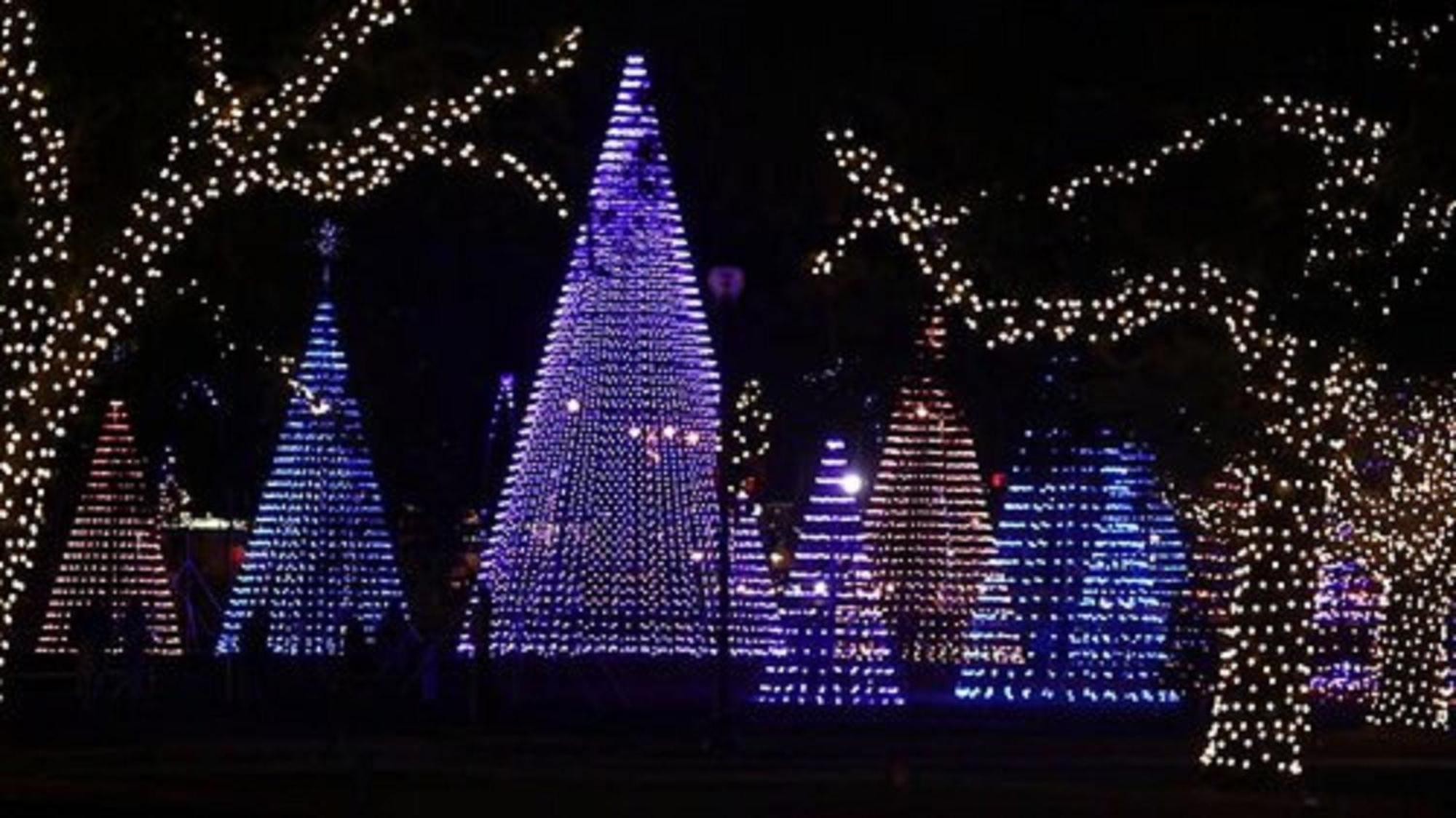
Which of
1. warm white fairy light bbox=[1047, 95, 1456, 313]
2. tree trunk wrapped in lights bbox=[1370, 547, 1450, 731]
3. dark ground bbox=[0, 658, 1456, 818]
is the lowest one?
dark ground bbox=[0, 658, 1456, 818]

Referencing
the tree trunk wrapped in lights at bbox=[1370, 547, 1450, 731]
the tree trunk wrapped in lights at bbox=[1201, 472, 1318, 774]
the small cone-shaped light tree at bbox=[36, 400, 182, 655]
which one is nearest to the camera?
the tree trunk wrapped in lights at bbox=[1201, 472, 1318, 774]

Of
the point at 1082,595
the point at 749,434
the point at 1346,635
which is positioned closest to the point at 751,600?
the point at 749,434

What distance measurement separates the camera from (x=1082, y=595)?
4359cm

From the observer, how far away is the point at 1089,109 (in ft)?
79.4

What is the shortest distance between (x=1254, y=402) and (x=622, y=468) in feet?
58.3

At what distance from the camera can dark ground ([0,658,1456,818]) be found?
23.2 meters

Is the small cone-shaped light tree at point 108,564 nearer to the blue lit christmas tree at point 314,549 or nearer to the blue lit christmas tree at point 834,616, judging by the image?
the blue lit christmas tree at point 314,549

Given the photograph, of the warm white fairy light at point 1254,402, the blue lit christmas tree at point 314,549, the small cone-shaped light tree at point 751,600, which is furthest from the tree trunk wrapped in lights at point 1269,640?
the blue lit christmas tree at point 314,549

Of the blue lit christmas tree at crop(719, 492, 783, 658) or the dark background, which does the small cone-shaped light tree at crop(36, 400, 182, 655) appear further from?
the dark background

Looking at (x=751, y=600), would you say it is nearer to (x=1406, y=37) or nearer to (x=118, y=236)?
(x=1406, y=37)

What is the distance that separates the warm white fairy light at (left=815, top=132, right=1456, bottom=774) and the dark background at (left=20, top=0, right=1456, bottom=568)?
20cm

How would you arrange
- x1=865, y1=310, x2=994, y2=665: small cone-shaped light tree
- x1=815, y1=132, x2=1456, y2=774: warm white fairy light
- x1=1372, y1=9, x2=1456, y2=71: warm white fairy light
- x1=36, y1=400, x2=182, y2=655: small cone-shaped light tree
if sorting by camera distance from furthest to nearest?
1. x1=36, y1=400, x2=182, y2=655: small cone-shaped light tree
2. x1=865, y1=310, x2=994, y2=665: small cone-shaped light tree
3. x1=815, y1=132, x2=1456, y2=774: warm white fairy light
4. x1=1372, y1=9, x2=1456, y2=71: warm white fairy light

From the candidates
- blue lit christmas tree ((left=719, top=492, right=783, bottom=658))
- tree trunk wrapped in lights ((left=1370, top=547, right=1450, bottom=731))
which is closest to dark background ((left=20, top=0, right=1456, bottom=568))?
tree trunk wrapped in lights ((left=1370, top=547, right=1450, bottom=731))

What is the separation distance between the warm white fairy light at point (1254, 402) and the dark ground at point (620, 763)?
73 centimetres
